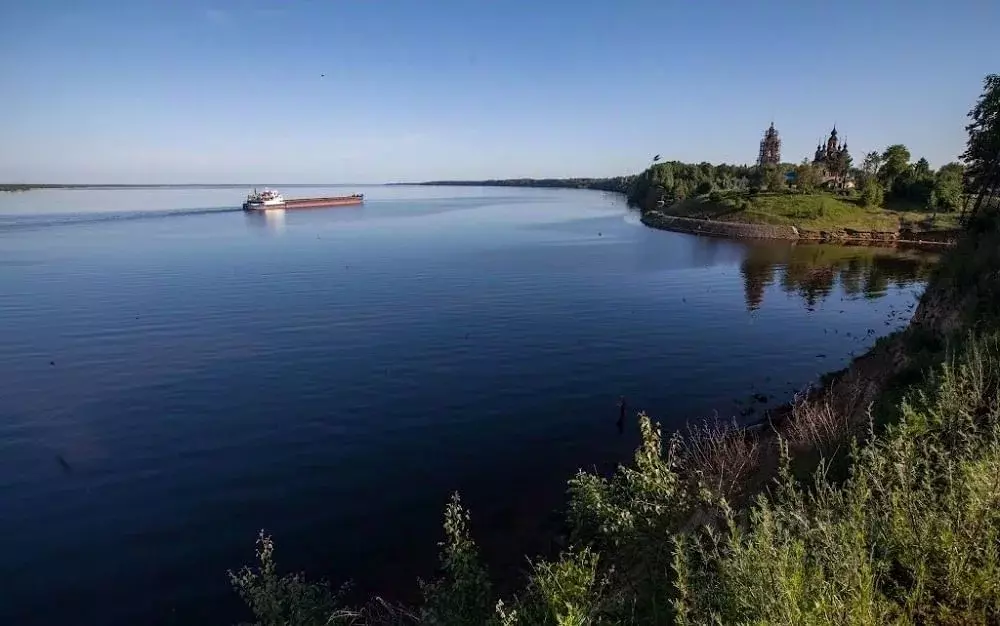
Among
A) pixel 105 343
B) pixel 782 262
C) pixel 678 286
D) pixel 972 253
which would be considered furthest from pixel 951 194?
pixel 105 343

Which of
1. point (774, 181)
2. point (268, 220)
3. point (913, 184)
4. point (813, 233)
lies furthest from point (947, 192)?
point (268, 220)

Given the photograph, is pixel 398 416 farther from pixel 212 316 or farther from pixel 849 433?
pixel 212 316

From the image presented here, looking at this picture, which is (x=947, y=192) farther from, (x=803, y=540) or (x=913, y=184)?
(x=803, y=540)

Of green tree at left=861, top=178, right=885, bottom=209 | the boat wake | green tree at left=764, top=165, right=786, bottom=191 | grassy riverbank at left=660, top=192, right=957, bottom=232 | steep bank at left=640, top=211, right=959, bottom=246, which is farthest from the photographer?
green tree at left=764, top=165, right=786, bottom=191

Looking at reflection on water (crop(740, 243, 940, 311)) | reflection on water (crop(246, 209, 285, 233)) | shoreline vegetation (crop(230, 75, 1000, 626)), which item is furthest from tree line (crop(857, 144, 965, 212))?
reflection on water (crop(246, 209, 285, 233))

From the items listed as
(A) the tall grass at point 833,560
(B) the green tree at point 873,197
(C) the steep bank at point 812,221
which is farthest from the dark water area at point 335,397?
(B) the green tree at point 873,197

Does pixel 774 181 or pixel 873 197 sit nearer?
pixel 873 197

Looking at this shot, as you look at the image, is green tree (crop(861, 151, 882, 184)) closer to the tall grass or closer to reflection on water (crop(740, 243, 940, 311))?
reflection on water (crop(740, 243, 940, 311))
